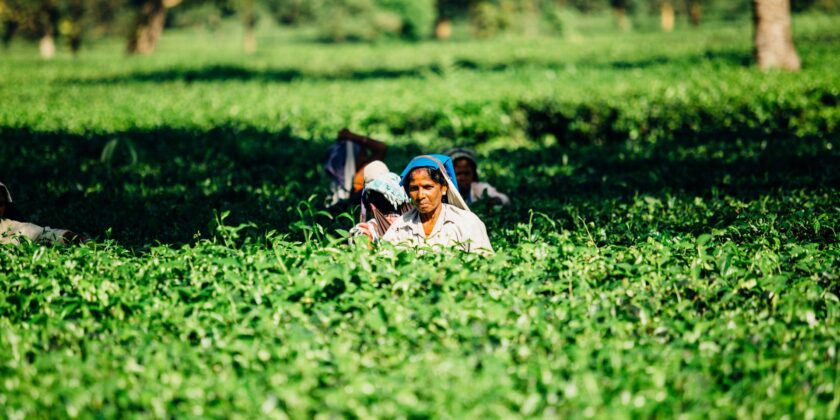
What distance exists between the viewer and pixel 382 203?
601cm

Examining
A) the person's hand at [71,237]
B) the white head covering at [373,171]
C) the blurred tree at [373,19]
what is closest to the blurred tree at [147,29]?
the blurred tree at [373,19]

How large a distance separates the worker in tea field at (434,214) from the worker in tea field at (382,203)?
201 millimetres

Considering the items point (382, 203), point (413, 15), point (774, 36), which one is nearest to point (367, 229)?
point (382, 203)

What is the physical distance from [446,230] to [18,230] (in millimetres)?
3449

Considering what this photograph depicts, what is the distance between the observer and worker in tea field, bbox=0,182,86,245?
5.89 m

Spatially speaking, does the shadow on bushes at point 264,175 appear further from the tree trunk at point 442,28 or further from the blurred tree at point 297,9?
the blurred tree at point 297,9

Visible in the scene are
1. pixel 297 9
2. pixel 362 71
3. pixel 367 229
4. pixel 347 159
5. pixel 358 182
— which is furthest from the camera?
pixel 297 9

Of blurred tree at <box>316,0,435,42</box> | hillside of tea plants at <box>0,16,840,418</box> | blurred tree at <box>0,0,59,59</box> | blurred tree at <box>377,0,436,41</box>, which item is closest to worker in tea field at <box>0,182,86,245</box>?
hillside of tea plants at <box>0,16,840,418</box>

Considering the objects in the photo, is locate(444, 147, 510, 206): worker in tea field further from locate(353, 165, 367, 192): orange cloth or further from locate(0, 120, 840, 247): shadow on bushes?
locate(353, 165, 367, 192): orange cloth

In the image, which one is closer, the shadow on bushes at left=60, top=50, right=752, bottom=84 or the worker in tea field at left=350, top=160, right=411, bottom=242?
the worker in tea field at left=350, top=160, right=411, bottom=242

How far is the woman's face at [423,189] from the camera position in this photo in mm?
5422

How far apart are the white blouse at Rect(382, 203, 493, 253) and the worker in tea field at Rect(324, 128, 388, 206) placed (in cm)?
202

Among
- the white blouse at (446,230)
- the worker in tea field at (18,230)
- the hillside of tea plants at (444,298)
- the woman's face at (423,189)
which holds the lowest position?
the hillside of tea plants at (444,298)

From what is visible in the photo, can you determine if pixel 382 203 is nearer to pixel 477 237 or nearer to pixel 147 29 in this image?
pixel 477 237
